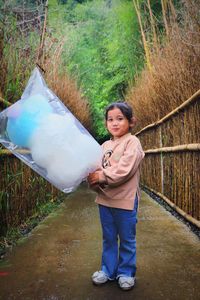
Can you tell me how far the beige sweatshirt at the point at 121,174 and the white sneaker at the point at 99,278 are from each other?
0.48 m

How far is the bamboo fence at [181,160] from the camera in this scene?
3.65 metres

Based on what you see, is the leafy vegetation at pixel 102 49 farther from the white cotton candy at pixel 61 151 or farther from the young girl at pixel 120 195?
the white cotton candy at pixel 61 151

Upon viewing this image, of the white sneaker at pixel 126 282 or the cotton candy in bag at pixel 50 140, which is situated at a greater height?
the cotton candy in bag at pixel 50 140

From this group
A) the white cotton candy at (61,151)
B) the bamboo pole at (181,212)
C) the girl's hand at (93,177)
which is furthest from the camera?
the bamboo pole at (181,212)

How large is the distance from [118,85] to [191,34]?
391 inches

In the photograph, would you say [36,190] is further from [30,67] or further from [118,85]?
[118,85]

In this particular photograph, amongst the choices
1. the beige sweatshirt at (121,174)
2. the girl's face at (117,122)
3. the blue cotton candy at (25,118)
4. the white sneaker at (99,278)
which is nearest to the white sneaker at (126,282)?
the white sneaker at (99,278)

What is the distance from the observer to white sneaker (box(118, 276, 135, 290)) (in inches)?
86.0

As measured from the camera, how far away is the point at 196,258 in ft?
8.96

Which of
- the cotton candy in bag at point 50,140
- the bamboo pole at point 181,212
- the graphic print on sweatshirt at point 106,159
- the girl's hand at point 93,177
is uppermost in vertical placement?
the cotton candy in bag at point 50,140

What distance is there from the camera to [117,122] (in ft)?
7.54

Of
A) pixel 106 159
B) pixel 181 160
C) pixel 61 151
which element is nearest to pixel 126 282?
pixel 106 159

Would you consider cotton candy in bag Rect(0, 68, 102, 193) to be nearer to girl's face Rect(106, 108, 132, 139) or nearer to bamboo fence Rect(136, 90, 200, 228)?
girl's face Rect(106, 108, 132, 139)

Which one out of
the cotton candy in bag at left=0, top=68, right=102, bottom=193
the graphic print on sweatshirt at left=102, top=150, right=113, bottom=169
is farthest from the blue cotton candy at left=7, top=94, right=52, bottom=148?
the graphic print on sweatshirt at left=102, top=150, right=113, bottom=169
